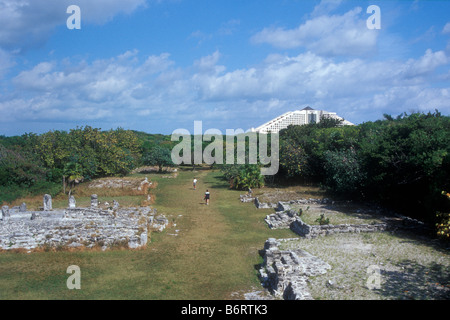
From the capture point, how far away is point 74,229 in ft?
48.5

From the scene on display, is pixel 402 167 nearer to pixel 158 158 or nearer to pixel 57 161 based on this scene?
pixel 57 161

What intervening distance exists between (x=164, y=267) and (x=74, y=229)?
5.50m

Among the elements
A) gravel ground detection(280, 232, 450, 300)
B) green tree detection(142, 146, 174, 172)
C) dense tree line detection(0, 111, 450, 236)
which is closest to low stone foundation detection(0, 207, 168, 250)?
gravel ground detection(280, 232, 450, 300)

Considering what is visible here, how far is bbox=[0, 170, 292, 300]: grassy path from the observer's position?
1005 cm

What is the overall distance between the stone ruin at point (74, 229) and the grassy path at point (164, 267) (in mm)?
534

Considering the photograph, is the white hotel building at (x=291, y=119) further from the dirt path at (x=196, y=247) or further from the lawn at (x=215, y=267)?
the lawn at (x=215, y=267)

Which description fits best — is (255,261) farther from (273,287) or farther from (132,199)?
(132,199)

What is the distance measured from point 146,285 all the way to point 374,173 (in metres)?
13.8

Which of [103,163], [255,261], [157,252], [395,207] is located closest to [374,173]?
[395,207]

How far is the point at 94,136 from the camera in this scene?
112 ft

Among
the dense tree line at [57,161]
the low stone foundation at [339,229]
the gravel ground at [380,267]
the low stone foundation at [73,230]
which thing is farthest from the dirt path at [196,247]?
the dense tree line at [57,161]

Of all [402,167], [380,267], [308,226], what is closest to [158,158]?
[308,226]

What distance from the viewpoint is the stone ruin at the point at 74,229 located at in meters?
13.9

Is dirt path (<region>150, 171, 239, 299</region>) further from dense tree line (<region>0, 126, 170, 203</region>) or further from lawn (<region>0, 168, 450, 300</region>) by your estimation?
dense tree line (<region>0, 126, 170, 203</region>)
